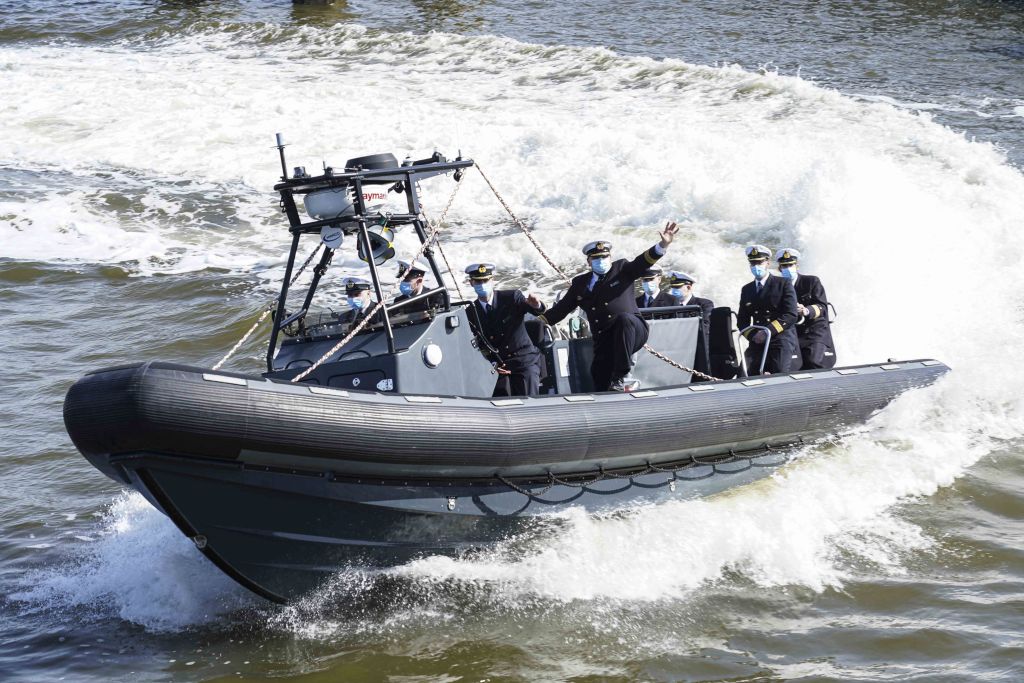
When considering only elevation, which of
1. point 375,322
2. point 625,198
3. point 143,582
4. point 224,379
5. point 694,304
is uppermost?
point 224,379

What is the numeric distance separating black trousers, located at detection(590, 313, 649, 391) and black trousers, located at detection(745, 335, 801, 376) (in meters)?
1.22

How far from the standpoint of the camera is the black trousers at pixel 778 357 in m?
7.54

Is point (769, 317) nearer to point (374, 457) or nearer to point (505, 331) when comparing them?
point (505, 331)

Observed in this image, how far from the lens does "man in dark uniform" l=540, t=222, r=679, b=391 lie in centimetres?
666

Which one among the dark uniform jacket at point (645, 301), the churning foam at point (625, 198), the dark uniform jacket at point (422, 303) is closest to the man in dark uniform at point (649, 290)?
the dark uniform jacket at point (645, 301)

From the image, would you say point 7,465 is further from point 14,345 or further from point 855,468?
point 855,468

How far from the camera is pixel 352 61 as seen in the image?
2028 centimetres

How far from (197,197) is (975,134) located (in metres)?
10.5

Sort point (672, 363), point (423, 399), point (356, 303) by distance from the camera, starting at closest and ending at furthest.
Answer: point (423, 399)
point (356, 303)
point (672, 363)

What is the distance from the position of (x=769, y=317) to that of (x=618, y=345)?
5.36ft

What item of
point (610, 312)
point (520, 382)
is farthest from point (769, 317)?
point (520, 382)

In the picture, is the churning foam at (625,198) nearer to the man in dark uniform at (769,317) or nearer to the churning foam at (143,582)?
the churning foam at (143,582)

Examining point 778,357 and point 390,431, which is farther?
point 778,357

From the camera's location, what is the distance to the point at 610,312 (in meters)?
6.73
